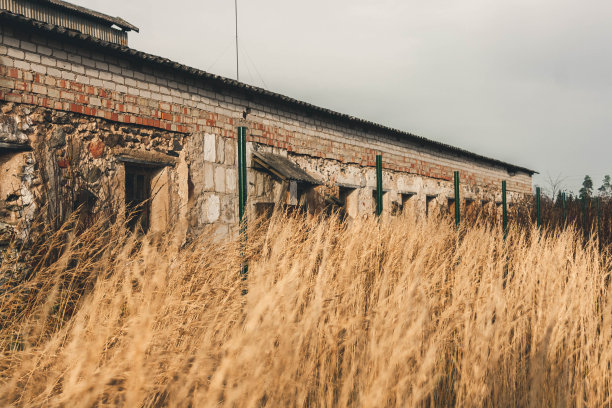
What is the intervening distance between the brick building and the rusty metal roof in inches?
1.1


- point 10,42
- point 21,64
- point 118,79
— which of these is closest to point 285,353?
point 21,64

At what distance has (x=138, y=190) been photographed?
7.19 m

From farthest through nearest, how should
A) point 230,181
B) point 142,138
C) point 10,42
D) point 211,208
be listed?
1. point 230,181
2. point 211,208
3. point 142,138
4. point 10,42

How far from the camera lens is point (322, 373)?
2.18 m

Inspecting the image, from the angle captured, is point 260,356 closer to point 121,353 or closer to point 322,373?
point 322,373

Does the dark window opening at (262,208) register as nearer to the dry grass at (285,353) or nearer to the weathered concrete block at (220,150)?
the weathered concrete block at (220,150)

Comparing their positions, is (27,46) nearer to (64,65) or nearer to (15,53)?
(15,53)

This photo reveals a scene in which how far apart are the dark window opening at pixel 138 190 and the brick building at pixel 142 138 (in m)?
0.02

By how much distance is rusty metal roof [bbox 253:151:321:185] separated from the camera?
810cm

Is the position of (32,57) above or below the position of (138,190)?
above

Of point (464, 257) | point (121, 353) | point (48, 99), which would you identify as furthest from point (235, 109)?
point (121, 353)

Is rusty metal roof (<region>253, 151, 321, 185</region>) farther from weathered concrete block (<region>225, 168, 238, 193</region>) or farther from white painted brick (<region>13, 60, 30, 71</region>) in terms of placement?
white painted brick (<region>13, 60, 30, 71</region>)

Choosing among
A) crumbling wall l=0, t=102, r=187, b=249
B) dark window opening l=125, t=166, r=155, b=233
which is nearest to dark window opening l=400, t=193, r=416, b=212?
crumbling wall l=0, t=102, r=187, b=249

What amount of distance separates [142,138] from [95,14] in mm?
12675
